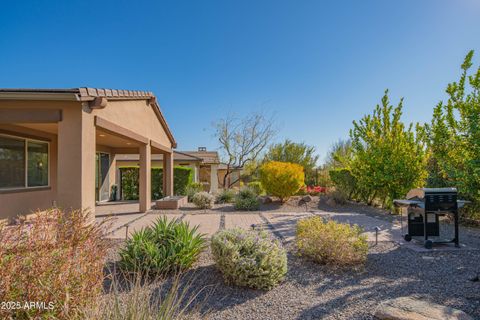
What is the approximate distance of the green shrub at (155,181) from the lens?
16.0m

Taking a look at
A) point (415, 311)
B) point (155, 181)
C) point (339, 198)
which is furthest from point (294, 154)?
point (415, 311)

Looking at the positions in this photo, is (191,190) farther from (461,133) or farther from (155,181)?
(461,133)

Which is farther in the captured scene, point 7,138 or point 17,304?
point 7,138

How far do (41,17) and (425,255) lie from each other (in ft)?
42.7

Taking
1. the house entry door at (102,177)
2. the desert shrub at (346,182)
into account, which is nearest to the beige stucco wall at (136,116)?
the house entry door at (102,177)

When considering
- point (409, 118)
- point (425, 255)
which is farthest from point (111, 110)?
point (409, 118)

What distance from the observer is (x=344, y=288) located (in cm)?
395

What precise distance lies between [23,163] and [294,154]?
20859 millimetres

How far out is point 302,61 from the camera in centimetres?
1253

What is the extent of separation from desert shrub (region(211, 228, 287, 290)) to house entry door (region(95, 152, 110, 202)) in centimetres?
1233

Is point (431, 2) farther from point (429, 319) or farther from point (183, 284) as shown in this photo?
point (183, 284)

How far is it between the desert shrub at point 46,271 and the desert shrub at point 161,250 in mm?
1434

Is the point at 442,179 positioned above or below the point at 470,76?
below

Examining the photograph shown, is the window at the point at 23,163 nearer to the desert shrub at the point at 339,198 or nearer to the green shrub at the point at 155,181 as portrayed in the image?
the green shrub at the point at 155,181
